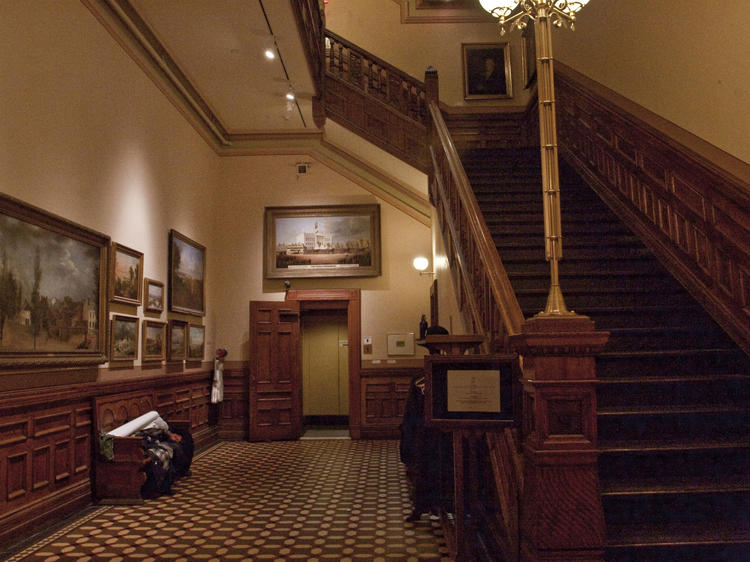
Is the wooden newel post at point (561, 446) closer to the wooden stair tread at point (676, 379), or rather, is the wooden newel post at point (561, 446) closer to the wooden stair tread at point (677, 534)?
the wooden stair tread at point (677, 534)

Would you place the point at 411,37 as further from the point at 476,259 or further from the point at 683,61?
the point at 476,259

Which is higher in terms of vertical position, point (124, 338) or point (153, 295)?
point (153, 295)

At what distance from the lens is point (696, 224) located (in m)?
4.81

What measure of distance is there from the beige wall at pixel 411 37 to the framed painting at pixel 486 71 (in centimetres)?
14

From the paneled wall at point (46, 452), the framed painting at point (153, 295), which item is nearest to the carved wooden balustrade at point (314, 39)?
the framed painting at point (153, 295)

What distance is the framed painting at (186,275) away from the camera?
871 centimetres

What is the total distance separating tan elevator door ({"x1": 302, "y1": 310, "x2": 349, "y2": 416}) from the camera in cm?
1388

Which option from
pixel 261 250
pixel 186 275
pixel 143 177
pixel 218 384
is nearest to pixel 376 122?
pixel 261 250

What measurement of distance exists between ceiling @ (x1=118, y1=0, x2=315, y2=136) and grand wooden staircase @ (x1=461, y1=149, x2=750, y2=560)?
4.01 metres

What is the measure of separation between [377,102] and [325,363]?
22.6 ft

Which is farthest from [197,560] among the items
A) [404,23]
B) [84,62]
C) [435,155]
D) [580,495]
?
[404,23]

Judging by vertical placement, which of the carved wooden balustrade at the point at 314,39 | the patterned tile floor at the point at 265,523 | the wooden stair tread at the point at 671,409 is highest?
the carved wooden balustrade at the point at 314,39

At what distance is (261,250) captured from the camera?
11.2 m

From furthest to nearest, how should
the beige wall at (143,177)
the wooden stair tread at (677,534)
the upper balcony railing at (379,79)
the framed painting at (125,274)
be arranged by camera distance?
the upper balcony railing at (379,79)
the framed painting at (125,274)
the beige wall at (143,177)
the wooden stair tread at (677,534)
